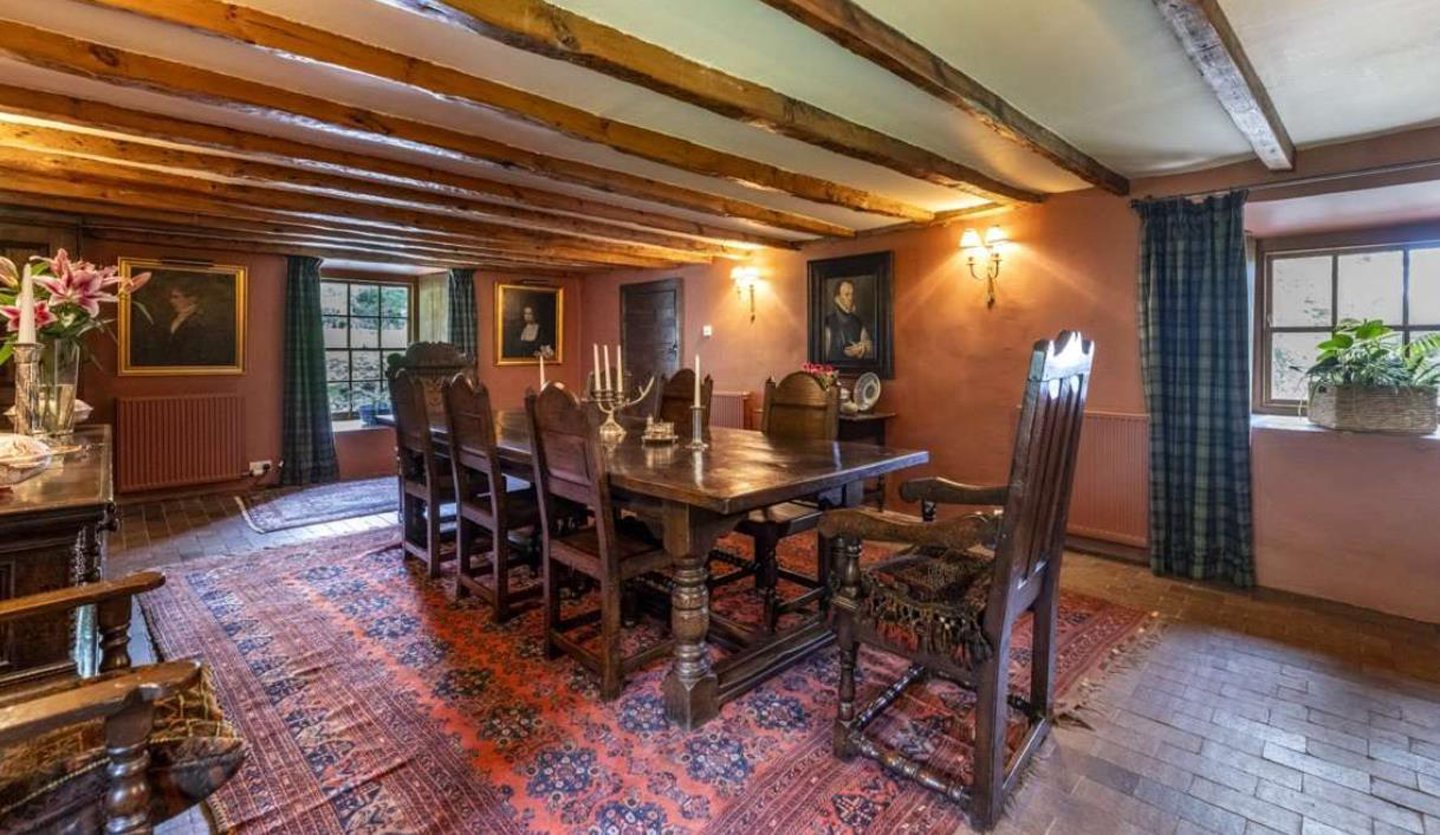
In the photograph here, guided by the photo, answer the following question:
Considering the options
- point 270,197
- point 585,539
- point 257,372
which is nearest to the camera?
point 585,539

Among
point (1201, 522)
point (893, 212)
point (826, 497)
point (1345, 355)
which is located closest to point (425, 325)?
point (893, 212)

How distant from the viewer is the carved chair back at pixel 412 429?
3062 mm

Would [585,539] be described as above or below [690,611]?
above

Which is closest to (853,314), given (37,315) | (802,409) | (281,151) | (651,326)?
(802,409)

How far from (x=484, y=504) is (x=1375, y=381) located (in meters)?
4.07

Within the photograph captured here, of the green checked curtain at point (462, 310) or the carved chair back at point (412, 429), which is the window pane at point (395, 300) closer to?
the green checked curtain at point (462, 310)

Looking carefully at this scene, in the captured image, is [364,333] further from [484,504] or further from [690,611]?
[690,611]

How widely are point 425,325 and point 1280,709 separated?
22.7 feet

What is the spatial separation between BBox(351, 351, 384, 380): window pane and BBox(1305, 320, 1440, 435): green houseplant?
708 cm

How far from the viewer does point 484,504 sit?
2953mm

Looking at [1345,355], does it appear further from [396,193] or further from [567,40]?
[396,193]

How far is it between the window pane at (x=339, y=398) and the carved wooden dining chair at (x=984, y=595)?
234 inches

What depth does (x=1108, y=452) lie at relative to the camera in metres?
3.73

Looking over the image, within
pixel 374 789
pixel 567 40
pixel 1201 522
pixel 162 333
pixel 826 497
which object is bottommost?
pixel 374 789
